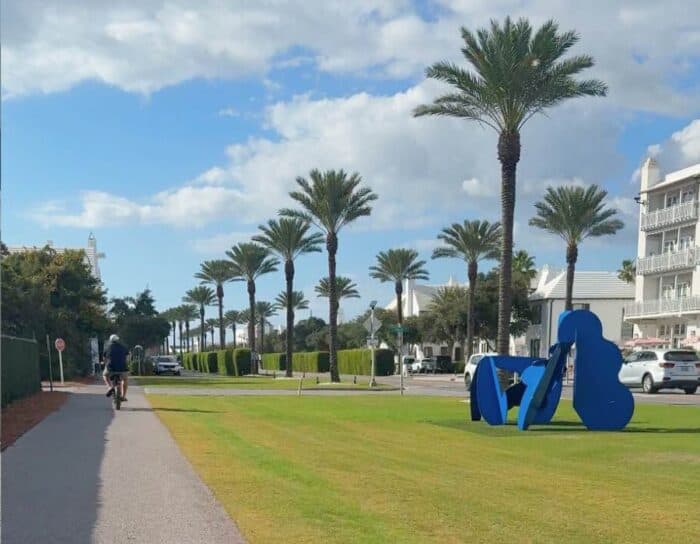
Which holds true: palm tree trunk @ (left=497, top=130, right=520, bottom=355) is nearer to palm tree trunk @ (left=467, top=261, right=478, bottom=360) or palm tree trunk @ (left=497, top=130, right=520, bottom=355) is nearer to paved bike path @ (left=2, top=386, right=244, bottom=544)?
paved bike path @ (left=2, top=386, right=244, bottom=544)

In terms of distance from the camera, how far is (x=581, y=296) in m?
82.9

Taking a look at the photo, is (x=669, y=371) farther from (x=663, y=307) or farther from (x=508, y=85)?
(x=663, y=307)

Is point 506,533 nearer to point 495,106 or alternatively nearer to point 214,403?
point 214,403

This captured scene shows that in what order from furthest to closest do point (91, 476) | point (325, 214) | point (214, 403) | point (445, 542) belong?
point (325, 214), point (214, 403), point (91, 476), point (445, 542)

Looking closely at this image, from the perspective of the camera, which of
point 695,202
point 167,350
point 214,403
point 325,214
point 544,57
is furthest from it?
point 167,350

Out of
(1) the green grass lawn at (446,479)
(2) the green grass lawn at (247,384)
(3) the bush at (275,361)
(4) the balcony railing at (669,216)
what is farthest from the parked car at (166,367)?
(1) the green grass lawn at (446,479)

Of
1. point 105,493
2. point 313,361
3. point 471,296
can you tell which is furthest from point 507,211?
point 313,361

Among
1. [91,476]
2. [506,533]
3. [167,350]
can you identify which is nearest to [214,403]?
[91,476]

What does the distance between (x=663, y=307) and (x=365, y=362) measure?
22.5 metres

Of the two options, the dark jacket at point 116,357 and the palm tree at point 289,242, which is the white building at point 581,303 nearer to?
the palm tree at point 289,242

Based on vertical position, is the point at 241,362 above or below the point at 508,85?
below

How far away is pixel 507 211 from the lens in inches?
1149

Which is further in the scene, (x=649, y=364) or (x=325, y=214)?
(x=325, y=214)

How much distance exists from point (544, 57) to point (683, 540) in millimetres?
23081
